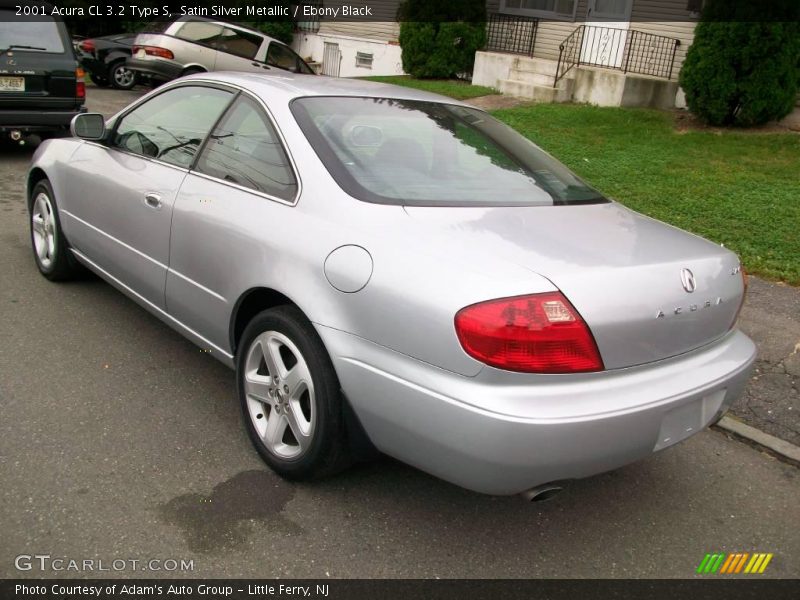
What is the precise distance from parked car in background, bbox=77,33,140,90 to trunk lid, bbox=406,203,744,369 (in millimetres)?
16358

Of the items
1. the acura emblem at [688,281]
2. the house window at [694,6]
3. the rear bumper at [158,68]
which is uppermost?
the house window at [694,6]

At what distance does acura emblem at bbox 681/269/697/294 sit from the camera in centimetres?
273

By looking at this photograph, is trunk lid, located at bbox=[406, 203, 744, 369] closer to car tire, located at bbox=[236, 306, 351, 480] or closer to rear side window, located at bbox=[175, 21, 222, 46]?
car tire, located at bbox=[236, 306, 351, 480]

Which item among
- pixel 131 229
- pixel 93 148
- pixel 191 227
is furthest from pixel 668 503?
pixel 93 148

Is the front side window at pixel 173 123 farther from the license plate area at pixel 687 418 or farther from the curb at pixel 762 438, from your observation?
the curb at pixel 762 438

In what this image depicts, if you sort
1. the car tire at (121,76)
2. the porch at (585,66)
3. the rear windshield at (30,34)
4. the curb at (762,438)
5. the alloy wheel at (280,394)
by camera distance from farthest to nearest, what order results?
the car tire at (121,76) → the porch at (585,66) → the rear windshield at (30,34) → the curb at (762,438) → the alloy wheel at (280,394)

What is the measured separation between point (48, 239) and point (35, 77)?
193 inches

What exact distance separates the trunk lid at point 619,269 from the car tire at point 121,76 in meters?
16.6

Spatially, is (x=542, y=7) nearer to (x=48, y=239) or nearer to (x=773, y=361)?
(x=773, y=361)

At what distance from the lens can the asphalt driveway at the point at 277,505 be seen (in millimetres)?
2711

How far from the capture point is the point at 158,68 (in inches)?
582

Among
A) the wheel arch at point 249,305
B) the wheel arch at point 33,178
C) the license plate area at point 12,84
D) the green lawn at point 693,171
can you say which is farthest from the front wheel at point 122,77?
the wheel arch at point 249,305

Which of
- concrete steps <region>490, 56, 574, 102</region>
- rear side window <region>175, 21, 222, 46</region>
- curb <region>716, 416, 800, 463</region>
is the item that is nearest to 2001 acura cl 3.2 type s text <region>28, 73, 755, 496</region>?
curb <region>716, 416, 800, 463</region>

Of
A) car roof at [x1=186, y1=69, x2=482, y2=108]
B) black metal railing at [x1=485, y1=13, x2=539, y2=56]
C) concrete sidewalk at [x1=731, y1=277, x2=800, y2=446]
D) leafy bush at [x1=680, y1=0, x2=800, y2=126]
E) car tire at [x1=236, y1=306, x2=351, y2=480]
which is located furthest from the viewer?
black metal railing at [x1=485, y1=13, x2=539, y2=56]
